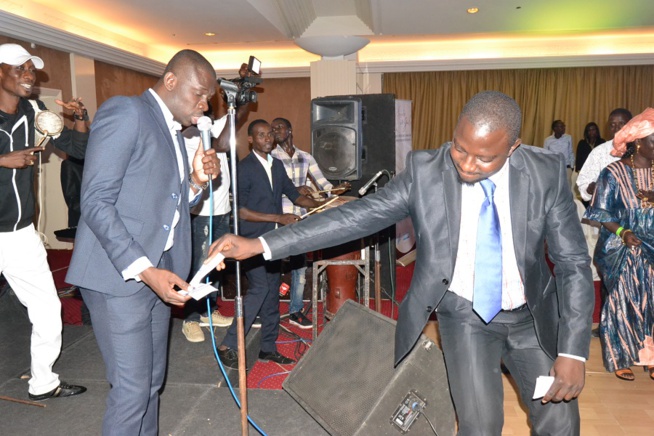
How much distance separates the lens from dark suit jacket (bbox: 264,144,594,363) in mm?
2131

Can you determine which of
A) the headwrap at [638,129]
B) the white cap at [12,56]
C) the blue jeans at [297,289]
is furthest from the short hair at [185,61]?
the blue jeans at [297,289]

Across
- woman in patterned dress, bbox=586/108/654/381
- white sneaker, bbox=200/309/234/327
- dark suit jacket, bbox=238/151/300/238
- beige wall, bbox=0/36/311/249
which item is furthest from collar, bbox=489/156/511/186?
beige wall, bbox=0/36/311/249

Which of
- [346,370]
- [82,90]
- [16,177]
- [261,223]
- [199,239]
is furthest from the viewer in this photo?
[82,90]

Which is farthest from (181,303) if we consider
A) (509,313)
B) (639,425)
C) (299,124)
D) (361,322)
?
(299,124)

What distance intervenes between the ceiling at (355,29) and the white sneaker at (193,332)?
15.7ft

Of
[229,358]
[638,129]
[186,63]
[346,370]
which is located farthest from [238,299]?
[638,129]

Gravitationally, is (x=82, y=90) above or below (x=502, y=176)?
above

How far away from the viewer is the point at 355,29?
1066 centimetres

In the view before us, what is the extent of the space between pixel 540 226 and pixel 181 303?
133cm

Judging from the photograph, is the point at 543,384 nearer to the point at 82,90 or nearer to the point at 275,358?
the point at 275,358

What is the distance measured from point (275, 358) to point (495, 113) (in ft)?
9.91

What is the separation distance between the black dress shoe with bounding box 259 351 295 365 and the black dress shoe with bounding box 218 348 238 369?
383mm

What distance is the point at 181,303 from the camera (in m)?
2.07

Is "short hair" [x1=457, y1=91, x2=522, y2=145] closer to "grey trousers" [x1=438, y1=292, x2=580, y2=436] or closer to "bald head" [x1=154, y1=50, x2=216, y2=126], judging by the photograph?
"grey trousers" [x1=438, y1=292, x2=580, y2=436]
